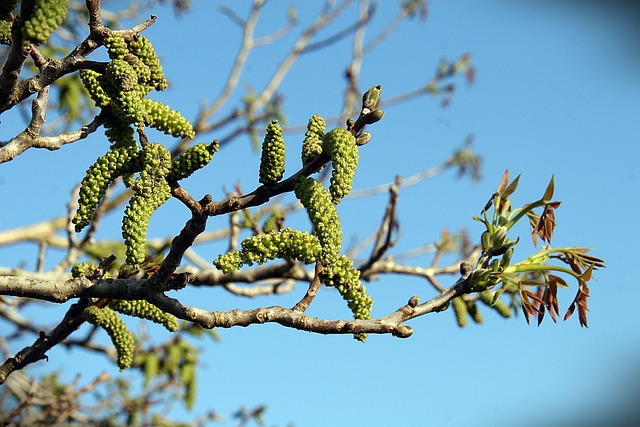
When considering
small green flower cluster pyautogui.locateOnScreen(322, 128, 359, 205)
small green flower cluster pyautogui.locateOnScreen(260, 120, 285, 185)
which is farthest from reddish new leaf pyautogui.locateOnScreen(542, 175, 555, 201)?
small green flower cluster pyautogui.locateOnScreen(260, 120, 285, 185)

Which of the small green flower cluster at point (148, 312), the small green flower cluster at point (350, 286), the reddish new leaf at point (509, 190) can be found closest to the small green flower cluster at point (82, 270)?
the small green flower cluster at point (148, 312)

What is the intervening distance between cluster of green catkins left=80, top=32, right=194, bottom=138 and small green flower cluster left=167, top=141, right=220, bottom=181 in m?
0.12

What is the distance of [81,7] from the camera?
7.71m

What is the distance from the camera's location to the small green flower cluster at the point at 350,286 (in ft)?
7.61

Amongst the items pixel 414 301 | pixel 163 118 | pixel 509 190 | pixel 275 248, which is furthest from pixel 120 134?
pixel 509 190

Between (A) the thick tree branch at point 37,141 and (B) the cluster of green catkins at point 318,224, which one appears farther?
(A) the thick tree branch at point 37,141

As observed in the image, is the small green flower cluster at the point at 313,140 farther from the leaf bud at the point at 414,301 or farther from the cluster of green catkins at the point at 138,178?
the leaf bud at the point at 414,301

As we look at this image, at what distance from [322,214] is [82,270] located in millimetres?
920

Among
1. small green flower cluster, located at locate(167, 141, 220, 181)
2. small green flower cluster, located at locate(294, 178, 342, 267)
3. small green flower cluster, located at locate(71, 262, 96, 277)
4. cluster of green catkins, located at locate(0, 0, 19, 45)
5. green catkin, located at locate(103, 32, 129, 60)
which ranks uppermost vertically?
cluster of green catkins, located at locate(0, 0, 19, 45)

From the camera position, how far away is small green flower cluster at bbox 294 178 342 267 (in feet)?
7.09

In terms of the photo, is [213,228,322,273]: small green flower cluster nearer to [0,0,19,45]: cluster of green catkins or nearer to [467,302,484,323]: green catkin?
[0,0,19,45]: cluster of green catkins

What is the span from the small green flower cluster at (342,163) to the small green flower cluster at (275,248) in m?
0.17

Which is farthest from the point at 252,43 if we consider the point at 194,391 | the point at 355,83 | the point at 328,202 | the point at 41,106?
the point at 328,202

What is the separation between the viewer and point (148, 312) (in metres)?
2.76
